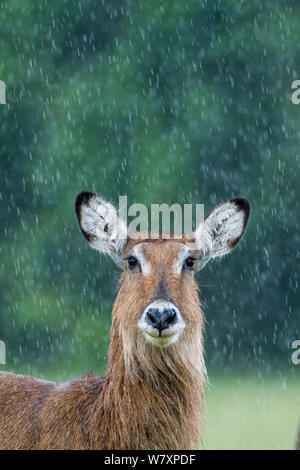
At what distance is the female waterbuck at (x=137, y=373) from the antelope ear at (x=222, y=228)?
0.02m

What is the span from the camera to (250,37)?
2267 centimetres

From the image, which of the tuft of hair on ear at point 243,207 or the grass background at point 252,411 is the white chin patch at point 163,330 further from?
the grass background at point 252,411

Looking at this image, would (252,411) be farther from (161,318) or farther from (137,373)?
(161,318)

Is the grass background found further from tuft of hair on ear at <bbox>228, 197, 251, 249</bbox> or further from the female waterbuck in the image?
the female waterbuck

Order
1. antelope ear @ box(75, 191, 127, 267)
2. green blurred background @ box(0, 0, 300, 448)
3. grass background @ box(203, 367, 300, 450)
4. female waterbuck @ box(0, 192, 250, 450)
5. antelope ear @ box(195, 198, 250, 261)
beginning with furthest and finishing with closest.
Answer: green blurred background @ box(0, 0, 300, 448) → grass background @ box(203, 367, 300, 450) → antelope ear @ box(195, 198, 250, 261) → antelope ear @ box(75, 191, 127, 267) → female waterbuck @ box(0, 192, 250, 450)

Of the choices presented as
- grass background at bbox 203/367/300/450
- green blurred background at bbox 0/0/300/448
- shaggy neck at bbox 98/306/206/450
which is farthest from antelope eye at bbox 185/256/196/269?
green blurred background at bbox 0/0/300/448

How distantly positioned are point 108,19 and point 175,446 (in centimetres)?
1725

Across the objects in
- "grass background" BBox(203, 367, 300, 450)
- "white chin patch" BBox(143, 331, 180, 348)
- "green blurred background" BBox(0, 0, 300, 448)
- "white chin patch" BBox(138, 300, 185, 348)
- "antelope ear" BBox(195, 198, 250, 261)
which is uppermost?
"green blurred background" BBox(0, 0, 300, 448)

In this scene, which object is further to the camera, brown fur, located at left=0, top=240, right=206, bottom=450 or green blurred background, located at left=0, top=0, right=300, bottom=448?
green blurred background, located at left=0, top=0, right=300, bottom=448

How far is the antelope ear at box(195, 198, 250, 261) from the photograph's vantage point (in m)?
7.31

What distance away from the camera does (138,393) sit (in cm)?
672

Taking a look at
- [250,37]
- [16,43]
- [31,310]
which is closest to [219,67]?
[250,37]

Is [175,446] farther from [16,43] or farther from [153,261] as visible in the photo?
[16,43]

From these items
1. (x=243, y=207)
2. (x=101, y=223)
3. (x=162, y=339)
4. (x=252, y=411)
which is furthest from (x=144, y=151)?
(x=162, y=339)
